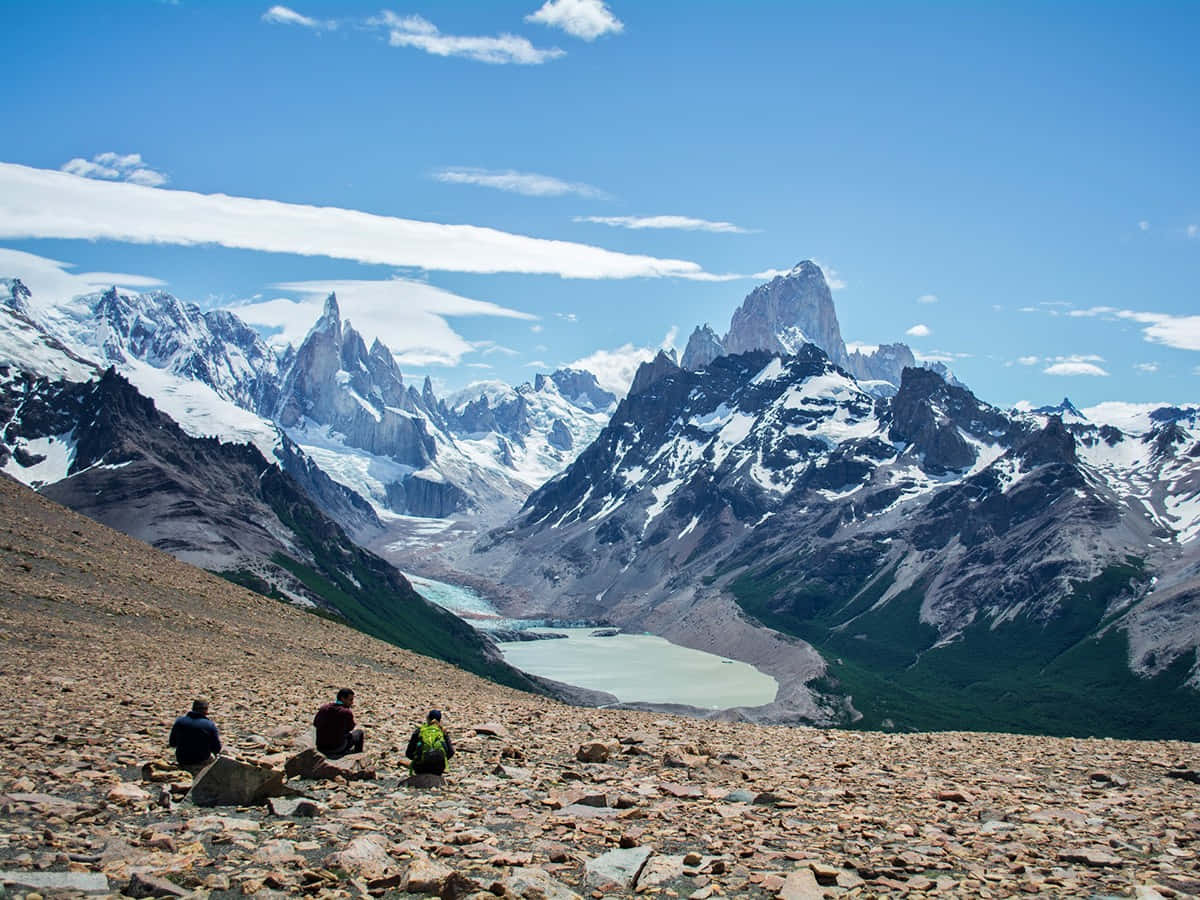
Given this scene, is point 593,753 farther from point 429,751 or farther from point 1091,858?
point 1091,858

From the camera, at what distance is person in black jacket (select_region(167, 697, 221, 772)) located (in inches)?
1014

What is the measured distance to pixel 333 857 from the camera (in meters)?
19.1

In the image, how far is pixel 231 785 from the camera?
22.8 m

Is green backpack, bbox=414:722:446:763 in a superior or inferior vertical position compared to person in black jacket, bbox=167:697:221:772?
superior

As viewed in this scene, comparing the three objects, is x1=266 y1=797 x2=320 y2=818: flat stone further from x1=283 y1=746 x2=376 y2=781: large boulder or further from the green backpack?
the green backpack

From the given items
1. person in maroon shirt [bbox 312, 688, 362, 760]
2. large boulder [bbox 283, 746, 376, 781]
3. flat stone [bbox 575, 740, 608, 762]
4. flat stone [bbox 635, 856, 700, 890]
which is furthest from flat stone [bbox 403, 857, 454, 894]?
flat stone [bbox 575, 740, 608, 762]

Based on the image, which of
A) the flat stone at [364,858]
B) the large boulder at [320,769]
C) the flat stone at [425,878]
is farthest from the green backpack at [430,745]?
the flat stone at [425,878]

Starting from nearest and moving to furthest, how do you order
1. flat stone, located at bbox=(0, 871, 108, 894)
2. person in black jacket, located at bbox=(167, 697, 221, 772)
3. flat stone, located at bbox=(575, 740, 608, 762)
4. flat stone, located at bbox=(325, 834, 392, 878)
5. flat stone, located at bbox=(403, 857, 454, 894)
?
flat stone, located at bbox=(0, 871, 108, 894), flat stone, located at bbox=(403, 857, 454, 894), flat stone, located at bbox=(325, 834, 392, 878), person in black jacket, located at bbox=(167, 697, 221, 772), flat stone, located at bbox=(575, 740, 608, 762)

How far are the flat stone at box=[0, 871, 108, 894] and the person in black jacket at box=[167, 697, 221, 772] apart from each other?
9111 mm

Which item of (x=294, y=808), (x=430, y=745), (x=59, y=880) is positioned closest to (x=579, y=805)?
(x=430, y=745)

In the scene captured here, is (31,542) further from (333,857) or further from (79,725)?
(333,857)

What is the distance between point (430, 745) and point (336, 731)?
3.10 metres

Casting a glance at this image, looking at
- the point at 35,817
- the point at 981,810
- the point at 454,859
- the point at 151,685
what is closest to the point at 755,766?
the point at 981,810

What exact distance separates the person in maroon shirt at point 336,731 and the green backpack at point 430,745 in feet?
7.49
